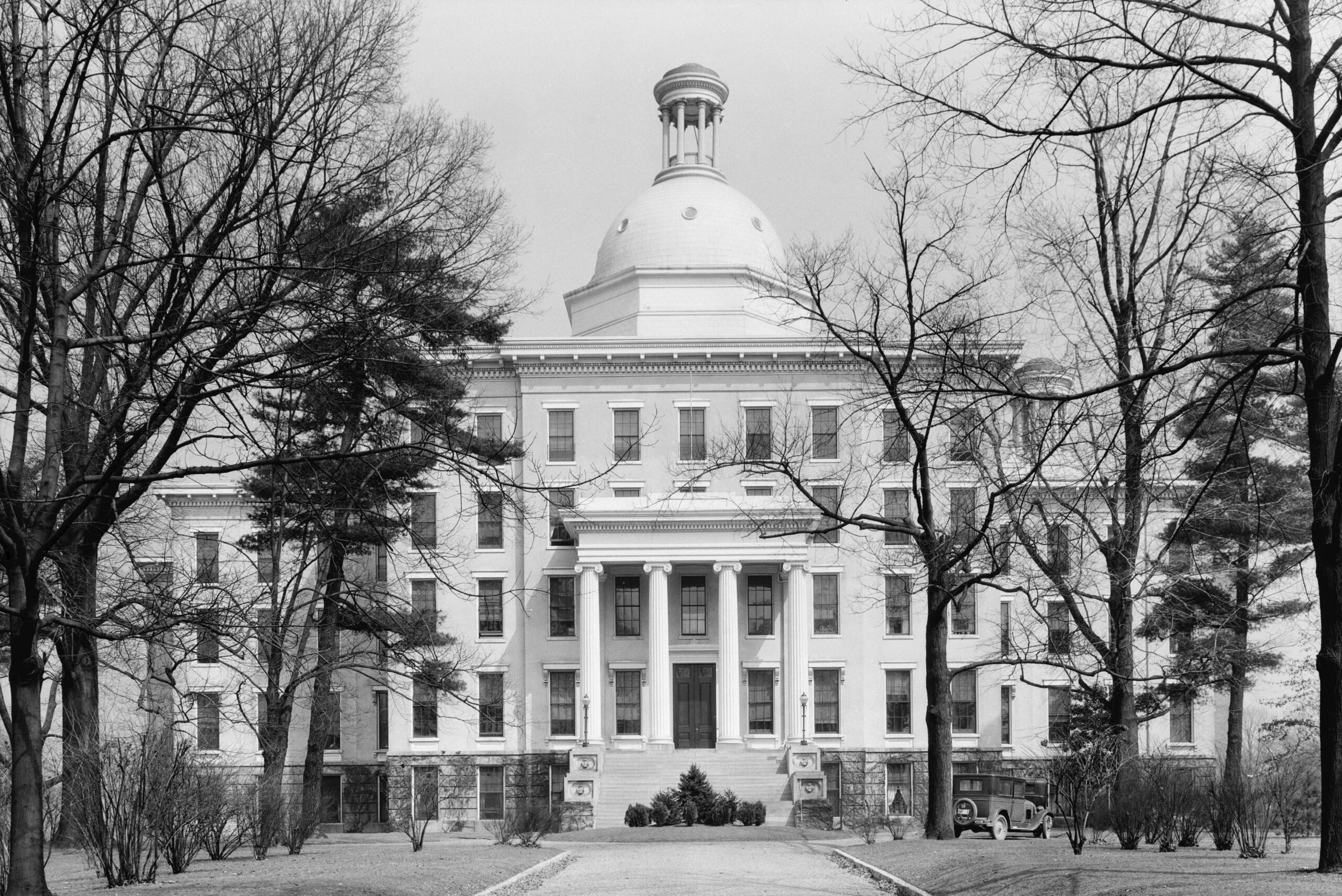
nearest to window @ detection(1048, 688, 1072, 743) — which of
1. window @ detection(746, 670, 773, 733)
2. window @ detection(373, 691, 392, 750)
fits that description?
window @ detection(746, 670, 773, 733)

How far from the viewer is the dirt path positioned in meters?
17.7

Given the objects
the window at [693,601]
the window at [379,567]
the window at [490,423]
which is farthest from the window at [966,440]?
the window at [379,567]

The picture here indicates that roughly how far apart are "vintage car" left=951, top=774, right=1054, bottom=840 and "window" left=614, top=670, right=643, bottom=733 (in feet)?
53.5

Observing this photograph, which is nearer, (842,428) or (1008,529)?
(1008,529)

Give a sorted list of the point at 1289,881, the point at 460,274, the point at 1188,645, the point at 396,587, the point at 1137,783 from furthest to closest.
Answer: the point at 396,587 < the point at 1188,645 < the point at 1137,783 < the point at 460,274 < the point at 1289,881

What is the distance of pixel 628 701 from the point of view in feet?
159

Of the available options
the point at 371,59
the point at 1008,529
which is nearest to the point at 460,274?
the point at 371,59

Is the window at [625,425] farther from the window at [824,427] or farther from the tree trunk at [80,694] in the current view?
the tree trunk at [80,694]

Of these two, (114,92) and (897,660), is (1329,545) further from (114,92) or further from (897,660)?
(897,660)

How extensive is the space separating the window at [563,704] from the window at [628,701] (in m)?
1.60

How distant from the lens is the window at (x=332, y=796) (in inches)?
1899

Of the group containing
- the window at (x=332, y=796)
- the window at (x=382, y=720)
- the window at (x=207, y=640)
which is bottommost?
the window at (x=332, y=796)

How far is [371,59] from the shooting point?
12.6m

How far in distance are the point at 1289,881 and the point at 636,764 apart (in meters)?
33.1
